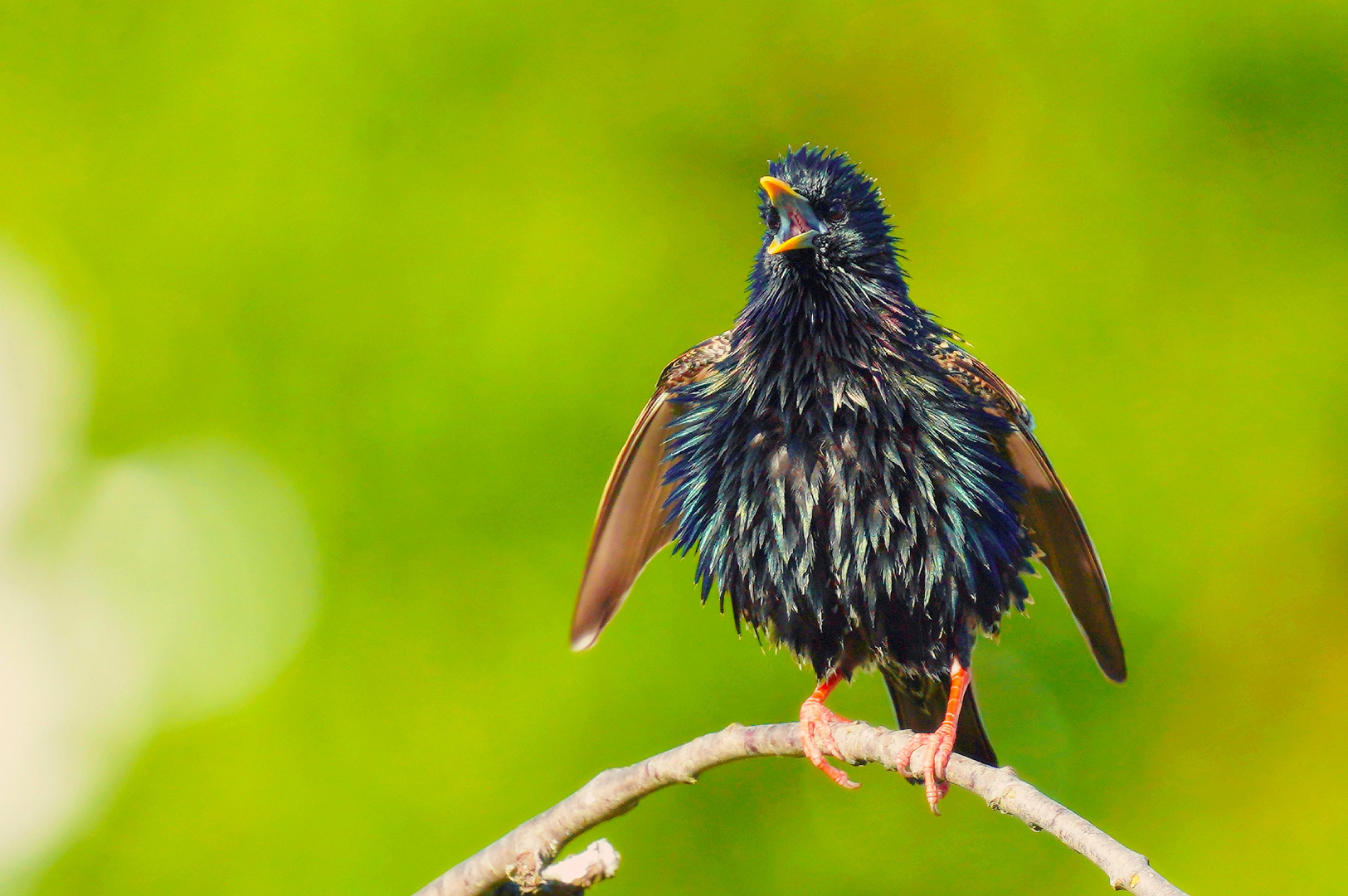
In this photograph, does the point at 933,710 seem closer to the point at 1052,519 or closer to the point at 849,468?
the point at 1052,519

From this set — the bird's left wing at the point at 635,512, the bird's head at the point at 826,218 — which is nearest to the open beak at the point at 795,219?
the bird's head at the point at 826,218

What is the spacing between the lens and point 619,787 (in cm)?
253

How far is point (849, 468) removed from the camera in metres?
3.14

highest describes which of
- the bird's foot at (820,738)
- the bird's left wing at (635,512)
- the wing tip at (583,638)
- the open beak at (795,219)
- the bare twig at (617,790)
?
the open beak at (795,219)

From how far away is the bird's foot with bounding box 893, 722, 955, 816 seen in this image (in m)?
2.80

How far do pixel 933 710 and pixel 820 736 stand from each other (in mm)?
1145

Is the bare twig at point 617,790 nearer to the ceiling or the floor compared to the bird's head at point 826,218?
nearer to the floor

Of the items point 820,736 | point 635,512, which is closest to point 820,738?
point 820,736

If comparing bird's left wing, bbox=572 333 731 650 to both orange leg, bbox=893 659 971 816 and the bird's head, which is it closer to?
the bird's head

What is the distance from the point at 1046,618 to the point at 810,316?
3419mm

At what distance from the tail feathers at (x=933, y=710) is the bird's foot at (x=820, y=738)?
1.98 ft

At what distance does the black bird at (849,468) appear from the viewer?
3.15 m

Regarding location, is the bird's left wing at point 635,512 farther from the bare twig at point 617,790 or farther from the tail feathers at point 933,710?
the bare twig at point 617,790

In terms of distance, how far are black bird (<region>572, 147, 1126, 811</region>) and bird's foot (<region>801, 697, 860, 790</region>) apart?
1cm
